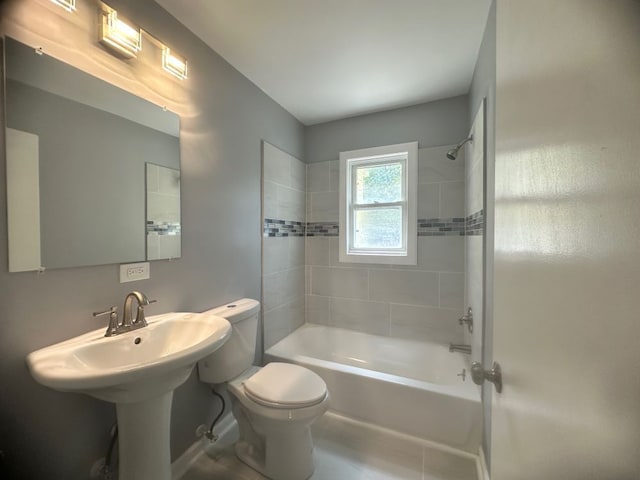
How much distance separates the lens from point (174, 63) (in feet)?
4.55

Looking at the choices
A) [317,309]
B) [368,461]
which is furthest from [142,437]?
[317,309]

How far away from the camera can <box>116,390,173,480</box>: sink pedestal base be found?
997 millimetres

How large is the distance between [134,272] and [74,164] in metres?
0.51

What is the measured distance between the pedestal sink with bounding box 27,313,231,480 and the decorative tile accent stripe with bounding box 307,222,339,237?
1656 millimetres


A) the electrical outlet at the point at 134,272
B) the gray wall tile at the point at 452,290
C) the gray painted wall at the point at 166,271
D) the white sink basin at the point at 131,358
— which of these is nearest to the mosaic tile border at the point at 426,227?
the gray painted wall at the point at 166,271

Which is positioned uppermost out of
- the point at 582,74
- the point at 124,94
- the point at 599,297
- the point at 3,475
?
the point at 124,94

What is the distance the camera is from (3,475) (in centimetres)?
84

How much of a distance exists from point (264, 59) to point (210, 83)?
42cm

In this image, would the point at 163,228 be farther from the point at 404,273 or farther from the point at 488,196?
the point at 404,273

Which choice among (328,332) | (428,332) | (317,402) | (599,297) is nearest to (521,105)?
(599,297)

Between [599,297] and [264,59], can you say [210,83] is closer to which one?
[264,59]

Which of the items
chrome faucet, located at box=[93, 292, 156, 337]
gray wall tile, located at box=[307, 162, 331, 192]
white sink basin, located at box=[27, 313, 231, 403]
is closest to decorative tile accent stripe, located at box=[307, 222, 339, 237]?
gray wall tile, located at box=[307, 162, 331, 192]

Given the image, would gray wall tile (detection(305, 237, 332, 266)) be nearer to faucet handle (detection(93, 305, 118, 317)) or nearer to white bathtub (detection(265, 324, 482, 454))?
white bathtub (detection(265, 324, 482, 454))

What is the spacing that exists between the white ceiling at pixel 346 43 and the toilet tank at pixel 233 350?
5.57 feet
